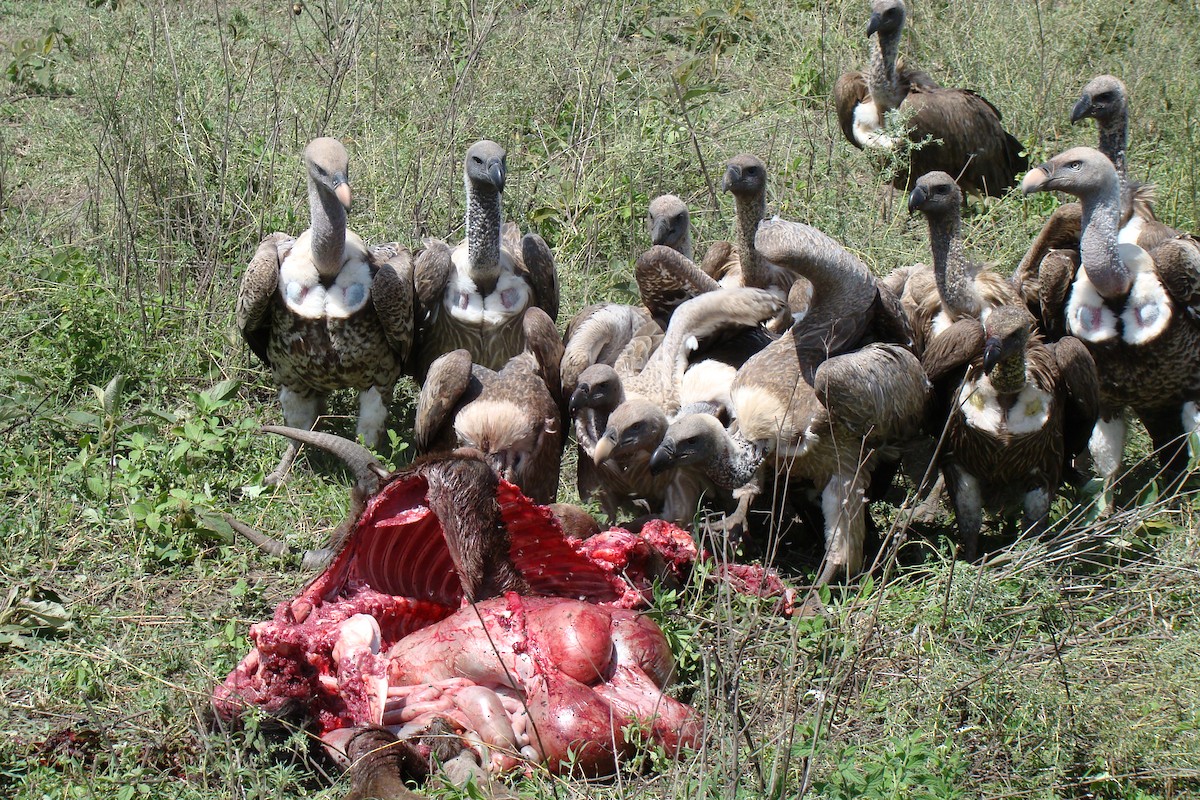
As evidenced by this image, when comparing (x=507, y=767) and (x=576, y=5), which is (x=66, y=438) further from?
(x=576, y=5)

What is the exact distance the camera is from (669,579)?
171 inches

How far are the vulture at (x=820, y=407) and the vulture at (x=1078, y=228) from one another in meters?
1.02

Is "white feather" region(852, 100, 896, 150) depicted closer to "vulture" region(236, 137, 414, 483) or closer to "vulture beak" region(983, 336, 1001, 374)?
"vulture" region(236, 137, 414, 483)

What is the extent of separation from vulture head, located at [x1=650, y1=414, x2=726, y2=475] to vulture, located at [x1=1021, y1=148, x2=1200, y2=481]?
1.88 m

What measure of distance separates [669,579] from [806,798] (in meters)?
1.46

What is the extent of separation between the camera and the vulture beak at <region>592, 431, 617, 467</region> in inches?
184

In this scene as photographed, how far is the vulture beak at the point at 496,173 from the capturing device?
577 centimetres

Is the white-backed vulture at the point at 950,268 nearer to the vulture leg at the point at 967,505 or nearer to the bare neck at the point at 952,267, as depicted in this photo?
the bare neck at the point at 952,267

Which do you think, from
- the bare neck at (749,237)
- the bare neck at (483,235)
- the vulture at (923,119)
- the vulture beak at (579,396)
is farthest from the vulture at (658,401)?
the vulture at (923,119)

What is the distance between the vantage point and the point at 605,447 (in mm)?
4672

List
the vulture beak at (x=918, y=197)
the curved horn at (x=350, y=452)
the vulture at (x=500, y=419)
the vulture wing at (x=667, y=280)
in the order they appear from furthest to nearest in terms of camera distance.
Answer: the vulture wing at (x=667, y=280), the vulture beak at (x=918, y=197), the vulture at (x=500, y=419), the curved horn at (x=350, y=452)

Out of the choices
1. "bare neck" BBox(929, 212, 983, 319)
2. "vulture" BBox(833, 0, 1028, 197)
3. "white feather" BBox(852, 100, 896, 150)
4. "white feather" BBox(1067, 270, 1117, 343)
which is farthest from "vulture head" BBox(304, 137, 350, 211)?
"white feather" BBox(852, 100, 896, 150)

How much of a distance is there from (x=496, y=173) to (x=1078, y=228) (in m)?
2.65

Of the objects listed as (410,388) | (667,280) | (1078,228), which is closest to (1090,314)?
(1078,228)
